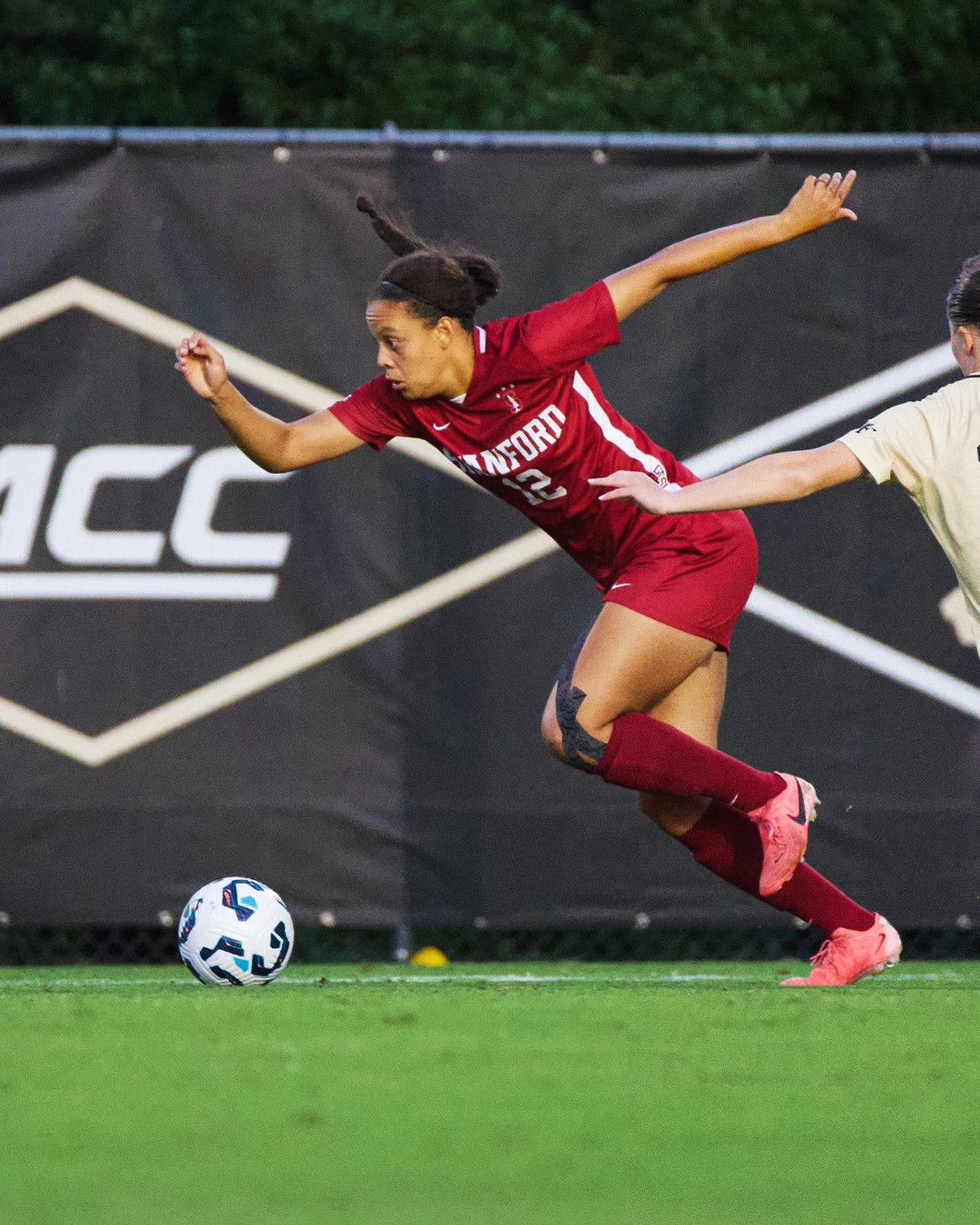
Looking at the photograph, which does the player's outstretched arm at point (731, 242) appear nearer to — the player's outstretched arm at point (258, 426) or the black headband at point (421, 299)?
Answer: the black headband at point (421, 299)

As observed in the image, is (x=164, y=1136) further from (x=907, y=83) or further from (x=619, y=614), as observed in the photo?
(x=907, y=83)

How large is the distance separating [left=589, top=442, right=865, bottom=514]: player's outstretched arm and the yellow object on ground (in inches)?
118

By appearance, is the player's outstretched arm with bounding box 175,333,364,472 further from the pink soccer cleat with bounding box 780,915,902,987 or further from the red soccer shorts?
the pink soccer cleat with bounding box 780,915,902,987

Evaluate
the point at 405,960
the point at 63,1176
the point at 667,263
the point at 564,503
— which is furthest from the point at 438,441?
the point at 63,1176

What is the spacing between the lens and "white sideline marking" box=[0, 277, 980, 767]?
6.86 meters

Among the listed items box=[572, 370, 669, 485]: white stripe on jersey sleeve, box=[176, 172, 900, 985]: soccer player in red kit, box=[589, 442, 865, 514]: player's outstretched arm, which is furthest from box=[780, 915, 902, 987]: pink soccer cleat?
box=[589, 442, 865, 514]: player's outstretched arm

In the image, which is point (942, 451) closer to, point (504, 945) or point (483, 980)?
point (483, 980)

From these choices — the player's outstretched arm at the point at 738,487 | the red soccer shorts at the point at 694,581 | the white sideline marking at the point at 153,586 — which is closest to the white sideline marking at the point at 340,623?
the white sideline marking at the point at 153,586

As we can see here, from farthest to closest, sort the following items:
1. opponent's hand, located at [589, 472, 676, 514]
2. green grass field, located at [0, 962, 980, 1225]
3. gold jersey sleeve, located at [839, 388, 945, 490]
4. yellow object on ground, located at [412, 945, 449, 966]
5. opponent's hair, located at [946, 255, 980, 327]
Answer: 1. yellow object on ground, located at [412, 945, 449, 966]
2. opponent's hair, located at [946, 255, 980, 327]
3. gold jersey sleeve, located at [839, 388, 945, 490]
4. opponent's hand, located at [589, 472, 676, 514]
5. green grass field, located at [0, 962, 980, 1225]

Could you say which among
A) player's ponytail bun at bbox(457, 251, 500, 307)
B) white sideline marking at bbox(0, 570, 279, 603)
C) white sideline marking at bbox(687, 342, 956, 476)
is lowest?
white sideline marking at bbox(0, 570, 279, 603)

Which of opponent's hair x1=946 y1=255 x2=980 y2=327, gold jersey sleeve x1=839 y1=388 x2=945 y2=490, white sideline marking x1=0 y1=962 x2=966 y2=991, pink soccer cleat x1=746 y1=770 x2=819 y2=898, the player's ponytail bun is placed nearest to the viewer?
gold jersey sleeve x1=839 y1=388 x2=945 y2=490

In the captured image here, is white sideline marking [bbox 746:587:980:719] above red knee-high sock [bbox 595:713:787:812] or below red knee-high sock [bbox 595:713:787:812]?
above

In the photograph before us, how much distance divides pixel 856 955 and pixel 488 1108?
217 cm

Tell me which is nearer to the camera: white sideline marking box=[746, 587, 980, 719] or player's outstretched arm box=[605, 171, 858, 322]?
player's outstretched arm box=[605, 171, 858, 322]
